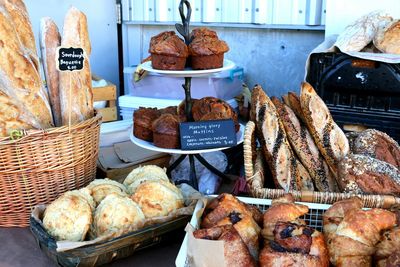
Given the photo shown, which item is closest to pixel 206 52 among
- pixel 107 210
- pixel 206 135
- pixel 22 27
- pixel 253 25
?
pixel 206 135

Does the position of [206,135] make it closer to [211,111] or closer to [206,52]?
[211,111]

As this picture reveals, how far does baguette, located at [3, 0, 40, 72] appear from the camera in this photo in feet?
5.23

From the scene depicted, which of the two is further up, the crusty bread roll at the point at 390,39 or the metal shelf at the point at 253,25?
the metal shelf at the point at 253,25

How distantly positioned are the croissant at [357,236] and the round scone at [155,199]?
0.50 m

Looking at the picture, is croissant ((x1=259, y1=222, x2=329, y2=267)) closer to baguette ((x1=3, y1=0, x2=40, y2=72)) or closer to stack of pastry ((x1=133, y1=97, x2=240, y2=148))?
stack of pastry ((x1=133, y1=97, x2=240, y2=148))

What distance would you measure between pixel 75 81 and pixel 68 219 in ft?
1.83

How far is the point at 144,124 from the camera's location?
187cm

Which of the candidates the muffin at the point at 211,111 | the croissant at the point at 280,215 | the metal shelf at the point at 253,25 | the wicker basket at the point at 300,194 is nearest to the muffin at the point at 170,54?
the muffin at the point at 211,111

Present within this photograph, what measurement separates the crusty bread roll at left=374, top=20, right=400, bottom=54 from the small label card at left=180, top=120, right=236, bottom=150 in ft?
2.90

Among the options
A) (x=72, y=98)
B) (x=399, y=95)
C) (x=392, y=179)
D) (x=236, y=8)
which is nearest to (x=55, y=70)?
(x=72, y=98)

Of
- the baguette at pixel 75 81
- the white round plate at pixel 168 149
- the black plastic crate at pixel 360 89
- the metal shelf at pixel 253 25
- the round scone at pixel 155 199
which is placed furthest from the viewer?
the metal shelf at pixel 253 25

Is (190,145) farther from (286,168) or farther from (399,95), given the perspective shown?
(399,95)

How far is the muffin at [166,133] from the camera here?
5.73 feet

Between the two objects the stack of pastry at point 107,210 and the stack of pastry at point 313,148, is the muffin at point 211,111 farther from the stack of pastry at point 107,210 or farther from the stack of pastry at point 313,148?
the stack of pastry at point 107,210
